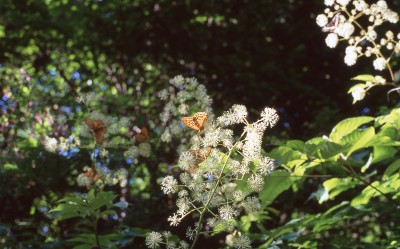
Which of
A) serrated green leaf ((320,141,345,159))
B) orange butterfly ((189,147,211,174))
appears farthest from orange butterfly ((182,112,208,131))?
serrated green leaf ((320,141,345,159))

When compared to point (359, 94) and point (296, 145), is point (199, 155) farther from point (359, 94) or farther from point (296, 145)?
point (359, 94)

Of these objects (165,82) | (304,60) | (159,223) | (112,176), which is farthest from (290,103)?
(112,176)

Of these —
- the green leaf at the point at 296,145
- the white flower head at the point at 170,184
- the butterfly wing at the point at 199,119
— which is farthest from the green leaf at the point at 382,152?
the white flower head at the point at 170,184

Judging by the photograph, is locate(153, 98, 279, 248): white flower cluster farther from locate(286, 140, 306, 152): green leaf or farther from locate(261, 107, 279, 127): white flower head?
locate(286, 140, 306, 152): green leaf

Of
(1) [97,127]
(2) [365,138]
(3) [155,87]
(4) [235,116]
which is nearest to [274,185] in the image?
(2) [365,138]

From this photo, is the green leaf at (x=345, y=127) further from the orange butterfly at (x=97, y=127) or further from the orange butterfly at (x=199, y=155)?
the orange butterfly at (x=97, y=127)

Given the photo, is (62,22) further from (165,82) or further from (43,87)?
(165,82)
